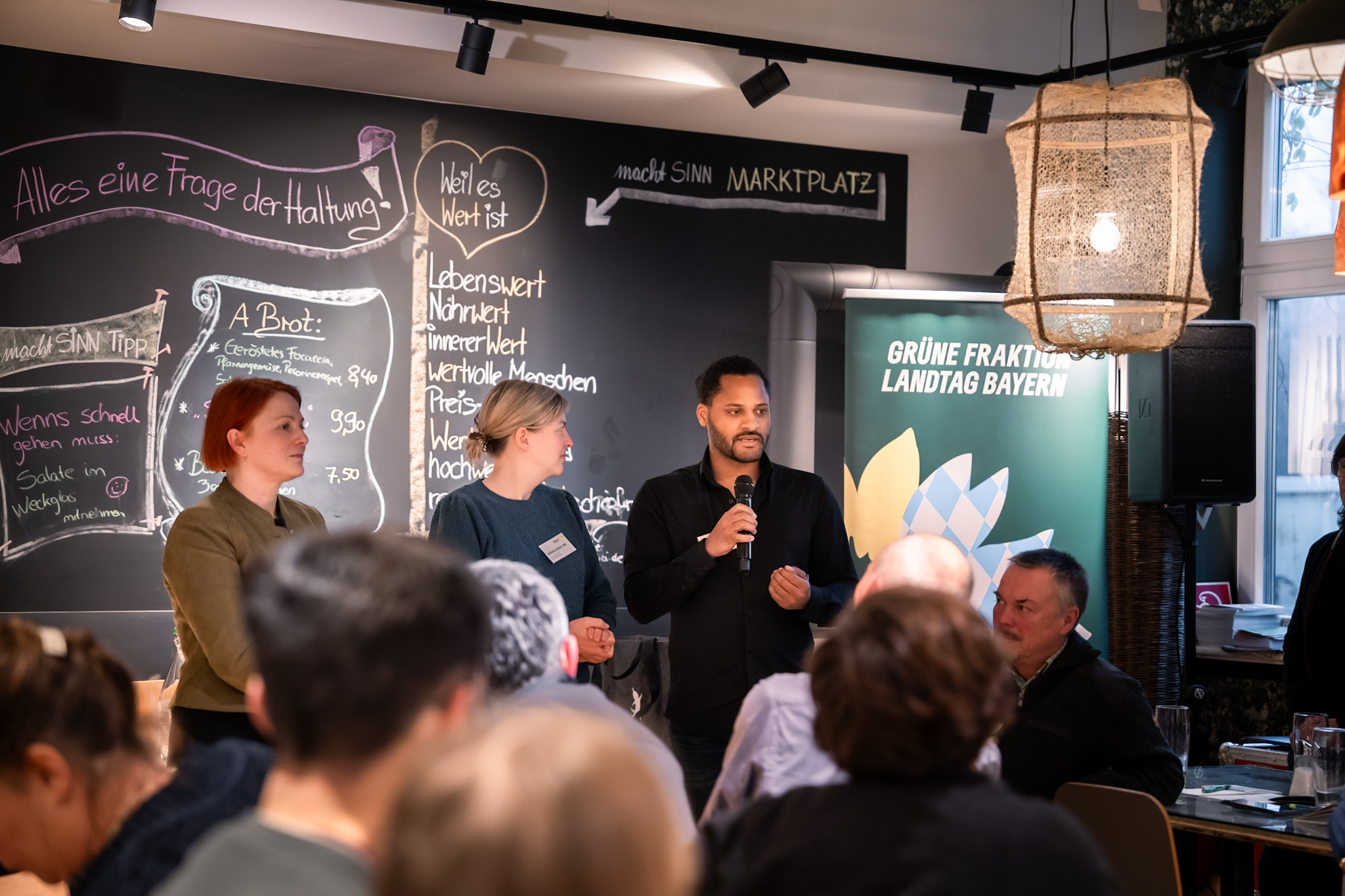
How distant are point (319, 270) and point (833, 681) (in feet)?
13.7

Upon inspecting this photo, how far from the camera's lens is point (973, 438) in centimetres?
502

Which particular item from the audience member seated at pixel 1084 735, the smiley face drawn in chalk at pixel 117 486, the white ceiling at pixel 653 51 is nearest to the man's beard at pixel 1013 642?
the audience member seated at pixel 1084 735

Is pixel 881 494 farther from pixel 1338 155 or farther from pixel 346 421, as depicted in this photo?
pixel 1338 155

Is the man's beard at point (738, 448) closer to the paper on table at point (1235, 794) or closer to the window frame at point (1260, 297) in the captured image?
the paper on table at point (1235, 794)

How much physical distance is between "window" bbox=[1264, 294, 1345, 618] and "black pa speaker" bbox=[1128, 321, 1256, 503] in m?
0.56

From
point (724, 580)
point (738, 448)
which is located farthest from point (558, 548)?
point (738, 448)

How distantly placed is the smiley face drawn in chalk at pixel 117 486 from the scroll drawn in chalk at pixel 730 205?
222 cm

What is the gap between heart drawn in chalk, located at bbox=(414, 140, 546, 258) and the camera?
5.25 m

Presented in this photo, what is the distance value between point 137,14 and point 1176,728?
3902 mm

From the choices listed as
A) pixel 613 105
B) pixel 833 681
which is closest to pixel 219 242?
pixel 613 105

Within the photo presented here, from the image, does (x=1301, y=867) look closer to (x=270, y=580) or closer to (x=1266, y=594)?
(x=1266, y=594)

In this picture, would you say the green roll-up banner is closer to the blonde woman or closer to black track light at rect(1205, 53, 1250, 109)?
black track light at rect(1205, 53, 1250, 109)

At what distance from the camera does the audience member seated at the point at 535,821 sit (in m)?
0.69

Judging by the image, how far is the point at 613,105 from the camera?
5336mm
